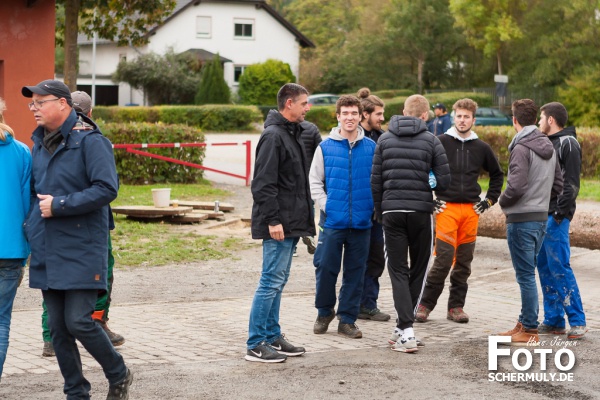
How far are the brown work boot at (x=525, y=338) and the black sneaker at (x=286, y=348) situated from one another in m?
1.70

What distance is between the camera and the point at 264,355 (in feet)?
23.1

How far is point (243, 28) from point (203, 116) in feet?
61.8

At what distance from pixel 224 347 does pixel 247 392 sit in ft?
4.58

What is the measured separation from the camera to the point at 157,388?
246 inches

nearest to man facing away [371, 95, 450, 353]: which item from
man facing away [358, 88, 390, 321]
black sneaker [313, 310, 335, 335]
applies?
black sneaker [313, 310, 335, 335]

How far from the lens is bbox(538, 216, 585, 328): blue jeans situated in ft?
26.5

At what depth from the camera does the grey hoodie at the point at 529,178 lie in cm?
773

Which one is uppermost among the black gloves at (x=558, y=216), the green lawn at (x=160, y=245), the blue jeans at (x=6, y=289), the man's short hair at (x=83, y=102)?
the man's short hair at (x=83, y=102)

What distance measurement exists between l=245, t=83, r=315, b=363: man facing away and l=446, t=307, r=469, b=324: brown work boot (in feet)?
6.37

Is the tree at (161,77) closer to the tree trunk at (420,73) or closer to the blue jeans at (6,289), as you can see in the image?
the tree trunk at (420,73)

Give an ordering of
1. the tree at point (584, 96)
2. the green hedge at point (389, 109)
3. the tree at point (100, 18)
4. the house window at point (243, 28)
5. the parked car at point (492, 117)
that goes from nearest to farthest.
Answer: the tree at point (100, 18) < the tree at point (584, 96) < the parked car at point (492, 117) < the green hedge at point (389, 109) < the house window at point (243, 28)

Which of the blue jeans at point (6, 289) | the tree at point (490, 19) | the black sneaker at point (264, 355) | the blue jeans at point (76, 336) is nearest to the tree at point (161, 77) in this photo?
the tree at point (490, 19)

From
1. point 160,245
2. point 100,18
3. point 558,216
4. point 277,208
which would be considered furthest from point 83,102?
point 100,18

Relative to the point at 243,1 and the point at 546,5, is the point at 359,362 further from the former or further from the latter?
the point at 243,1
